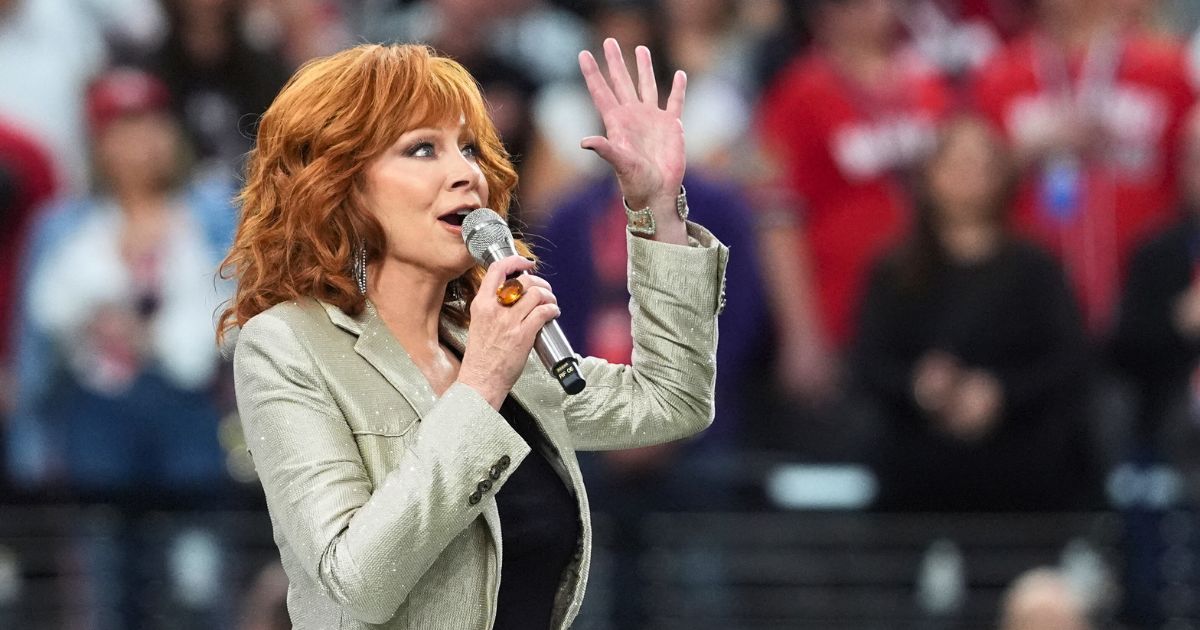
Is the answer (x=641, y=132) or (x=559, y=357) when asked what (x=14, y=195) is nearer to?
(x=641, y=132)

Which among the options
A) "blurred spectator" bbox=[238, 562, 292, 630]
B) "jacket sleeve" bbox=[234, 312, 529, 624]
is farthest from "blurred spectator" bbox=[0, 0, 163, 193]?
"jacket sleeve" bbox=[234, 312, 529, 624]

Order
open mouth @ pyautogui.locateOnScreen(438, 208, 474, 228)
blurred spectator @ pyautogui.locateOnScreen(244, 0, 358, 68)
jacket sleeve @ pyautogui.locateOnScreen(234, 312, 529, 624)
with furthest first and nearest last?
blurred spectator @ pyautogui.locateOnScreen(244, 0, 358, 68) < open mouth @ pyautogui.locateOnScreen(438, 208, 474, 228) < jacket sleeve @ pyautogui.locateOnScreen(234, 312, 529, 624)

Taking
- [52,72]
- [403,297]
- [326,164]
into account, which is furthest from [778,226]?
[326,164]

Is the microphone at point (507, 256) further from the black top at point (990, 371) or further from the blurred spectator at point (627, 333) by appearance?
the black top at point (990, 371)

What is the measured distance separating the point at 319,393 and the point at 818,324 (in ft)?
12.4

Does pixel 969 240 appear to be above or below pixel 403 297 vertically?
above

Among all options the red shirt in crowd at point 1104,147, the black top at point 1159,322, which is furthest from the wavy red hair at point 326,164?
the red shirt in crowd at point 1104,147

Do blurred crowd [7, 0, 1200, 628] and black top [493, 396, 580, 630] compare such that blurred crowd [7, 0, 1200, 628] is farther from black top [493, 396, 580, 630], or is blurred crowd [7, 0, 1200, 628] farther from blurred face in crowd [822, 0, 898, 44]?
black top [493, 396, 580, 630]

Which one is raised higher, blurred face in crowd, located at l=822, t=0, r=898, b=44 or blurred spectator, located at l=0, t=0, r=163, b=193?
blurred face in crowd, located at l=822, t=0, r=898, b=44

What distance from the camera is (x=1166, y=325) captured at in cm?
539

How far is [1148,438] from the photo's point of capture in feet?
17.6

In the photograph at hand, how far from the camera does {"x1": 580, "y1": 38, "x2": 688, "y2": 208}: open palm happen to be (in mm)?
2314

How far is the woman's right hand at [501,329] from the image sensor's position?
78.1 inches

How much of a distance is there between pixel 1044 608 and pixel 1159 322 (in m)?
1.12
